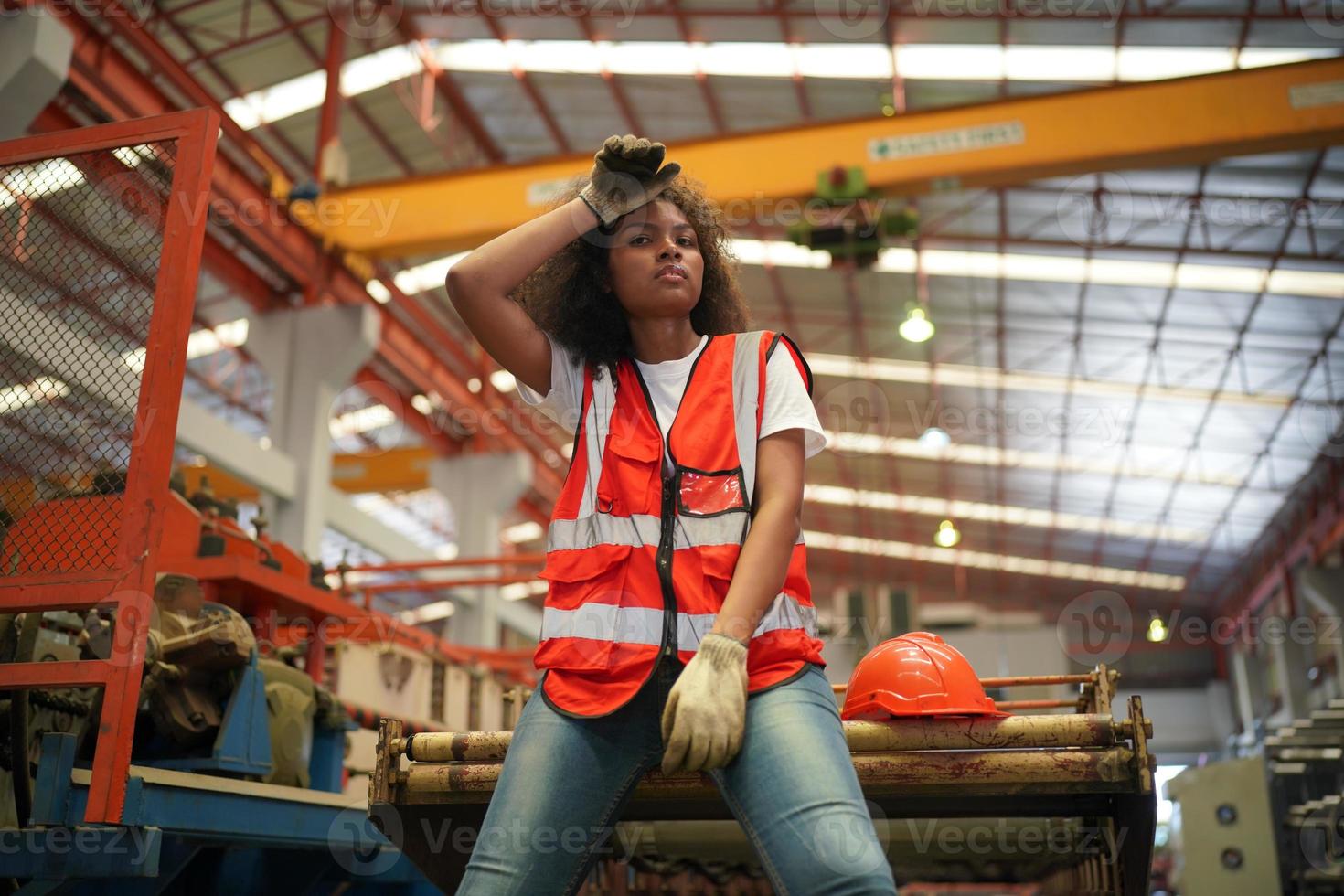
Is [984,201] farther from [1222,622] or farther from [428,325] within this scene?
[1222,622]

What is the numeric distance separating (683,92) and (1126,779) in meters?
11.7

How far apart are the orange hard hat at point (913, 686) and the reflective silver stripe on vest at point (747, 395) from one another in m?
1.00

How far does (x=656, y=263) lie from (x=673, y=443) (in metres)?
0.34

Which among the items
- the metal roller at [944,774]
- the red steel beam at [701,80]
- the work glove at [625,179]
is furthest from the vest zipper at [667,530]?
the red steel beam at [701,80]

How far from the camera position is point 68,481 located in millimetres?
2676

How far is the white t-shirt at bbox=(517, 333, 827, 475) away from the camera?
5.98 ft

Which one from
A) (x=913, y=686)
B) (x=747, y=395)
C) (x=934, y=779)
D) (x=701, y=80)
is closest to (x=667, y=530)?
(x=747, y=395)

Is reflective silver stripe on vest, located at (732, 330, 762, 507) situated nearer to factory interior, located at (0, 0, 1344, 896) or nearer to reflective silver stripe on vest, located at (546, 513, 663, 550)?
factory interior, located at (0, 0, 1344, 896)

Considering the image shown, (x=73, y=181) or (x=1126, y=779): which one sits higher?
(x=73, y=181)

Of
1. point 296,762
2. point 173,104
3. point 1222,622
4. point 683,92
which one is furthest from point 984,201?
point 1222,622

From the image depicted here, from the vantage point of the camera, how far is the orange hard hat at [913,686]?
2.64 m

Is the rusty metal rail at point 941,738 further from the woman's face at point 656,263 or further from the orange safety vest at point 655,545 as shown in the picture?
the woman's face at point 656,263

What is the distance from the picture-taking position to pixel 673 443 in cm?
182

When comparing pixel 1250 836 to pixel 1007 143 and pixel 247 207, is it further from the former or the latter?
pixel 247 207
